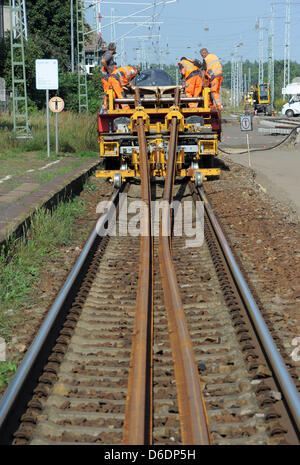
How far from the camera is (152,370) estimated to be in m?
4.37

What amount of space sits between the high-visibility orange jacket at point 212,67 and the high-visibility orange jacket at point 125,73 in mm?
2085

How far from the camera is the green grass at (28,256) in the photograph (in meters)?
5.79

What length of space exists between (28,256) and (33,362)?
3.26 m

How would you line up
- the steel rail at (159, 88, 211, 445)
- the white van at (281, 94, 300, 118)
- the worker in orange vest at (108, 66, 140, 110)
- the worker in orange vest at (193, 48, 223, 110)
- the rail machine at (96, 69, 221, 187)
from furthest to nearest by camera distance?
the white van at (281, 94, 300, 118) < the worker in orange vest at (108, 66, 140, 110) < the worker in orange vest at (193, 48, 223, 110) < the rail machine at (96, 69, 221, 187) < the steel rail at (159, 88, 211, 445)

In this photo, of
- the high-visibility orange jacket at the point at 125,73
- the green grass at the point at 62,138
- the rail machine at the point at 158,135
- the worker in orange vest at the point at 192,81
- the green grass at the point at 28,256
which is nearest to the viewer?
the green grass at the point at 28,256

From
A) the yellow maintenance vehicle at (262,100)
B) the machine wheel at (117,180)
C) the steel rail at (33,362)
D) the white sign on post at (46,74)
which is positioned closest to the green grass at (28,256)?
the steel rail at (33,362)

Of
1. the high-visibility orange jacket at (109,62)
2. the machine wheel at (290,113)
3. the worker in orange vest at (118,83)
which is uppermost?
the machine wheel at (290,113)

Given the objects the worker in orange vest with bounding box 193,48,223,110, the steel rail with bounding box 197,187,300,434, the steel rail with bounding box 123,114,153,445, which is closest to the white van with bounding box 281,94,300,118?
the worker in orange vest with bounding box 193,48,223,110

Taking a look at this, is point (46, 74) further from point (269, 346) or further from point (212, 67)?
point (269, 346)

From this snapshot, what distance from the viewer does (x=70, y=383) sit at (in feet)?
13.9

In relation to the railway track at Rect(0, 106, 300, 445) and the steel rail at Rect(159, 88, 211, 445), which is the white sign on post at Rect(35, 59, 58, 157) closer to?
the railway track at Rect(0, 106, 300, 445)

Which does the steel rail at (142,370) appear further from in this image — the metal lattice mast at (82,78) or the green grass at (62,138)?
the metal lattice mast at (82,78)

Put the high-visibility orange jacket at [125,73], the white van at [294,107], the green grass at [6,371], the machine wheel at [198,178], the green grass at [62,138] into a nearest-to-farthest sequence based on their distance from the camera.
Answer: the green grass at [6,371] → the machine wheel at [198,178] → the high-visibility orange jacket at [125,73] → the green grass at [62,138] → the white van at [294,107]

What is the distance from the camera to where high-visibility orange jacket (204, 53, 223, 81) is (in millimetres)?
15188
